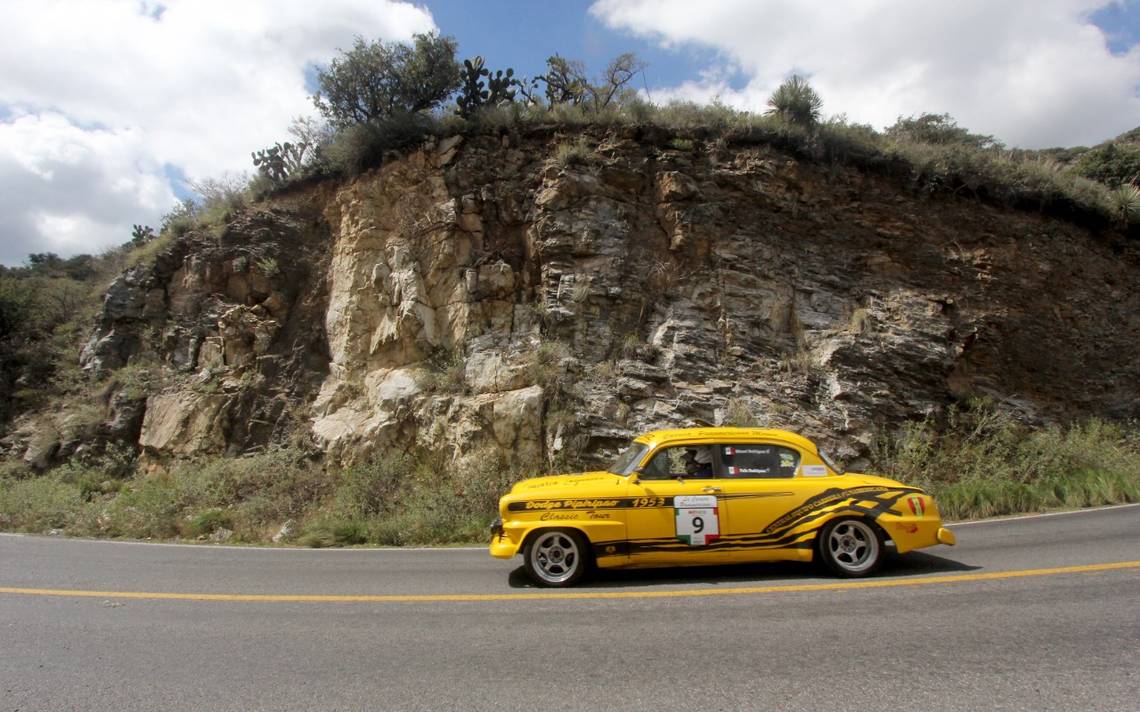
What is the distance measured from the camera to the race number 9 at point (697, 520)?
6000 millimetres

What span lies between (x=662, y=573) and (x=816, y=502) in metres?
1.69

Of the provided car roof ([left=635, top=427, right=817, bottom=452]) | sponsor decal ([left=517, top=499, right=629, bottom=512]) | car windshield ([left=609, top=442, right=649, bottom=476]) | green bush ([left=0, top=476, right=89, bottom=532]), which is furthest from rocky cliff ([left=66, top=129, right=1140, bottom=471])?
sponsor decal ([left=517, top=499, right=629, bottom=512])

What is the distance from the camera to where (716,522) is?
602cm

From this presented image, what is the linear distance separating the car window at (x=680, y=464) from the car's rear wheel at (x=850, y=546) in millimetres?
1280

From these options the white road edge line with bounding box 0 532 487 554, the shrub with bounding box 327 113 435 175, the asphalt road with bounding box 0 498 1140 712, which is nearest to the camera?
the asphalt road with bounding box 0 498 1140 712

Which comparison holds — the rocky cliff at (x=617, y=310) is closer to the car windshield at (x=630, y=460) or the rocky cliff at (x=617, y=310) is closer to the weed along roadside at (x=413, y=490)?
the weed along roadside at (x=413, y=490)

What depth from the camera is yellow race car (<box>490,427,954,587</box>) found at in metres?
6.00

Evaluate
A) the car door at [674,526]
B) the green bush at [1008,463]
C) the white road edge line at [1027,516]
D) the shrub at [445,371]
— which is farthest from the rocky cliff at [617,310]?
the car door at [674,526]

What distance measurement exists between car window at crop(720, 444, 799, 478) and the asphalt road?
99 centimetres

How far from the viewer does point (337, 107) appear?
18016 mm

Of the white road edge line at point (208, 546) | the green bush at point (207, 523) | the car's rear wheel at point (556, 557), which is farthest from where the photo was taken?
the green bush at point (207, 523)

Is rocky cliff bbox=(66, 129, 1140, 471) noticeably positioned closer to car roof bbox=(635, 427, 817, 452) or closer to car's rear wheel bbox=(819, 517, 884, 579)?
A: car roof bbox=(635, 427, 817, 452)

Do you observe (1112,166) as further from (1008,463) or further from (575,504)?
(575,504)

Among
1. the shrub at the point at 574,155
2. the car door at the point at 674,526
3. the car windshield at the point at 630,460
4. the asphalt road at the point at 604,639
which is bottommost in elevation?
the asphalt road at the point at 604,639
